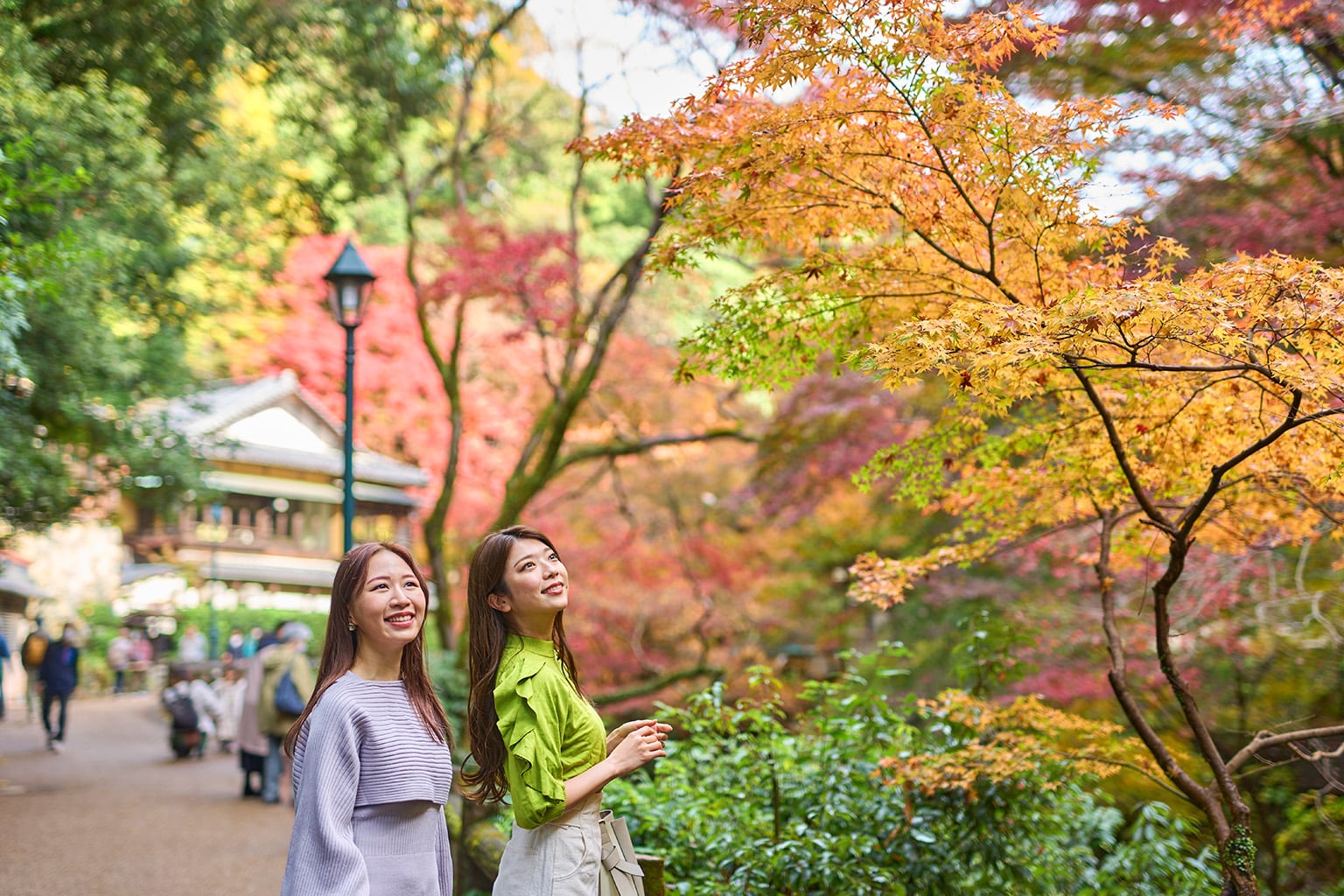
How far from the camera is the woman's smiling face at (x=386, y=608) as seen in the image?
2699 millimetres

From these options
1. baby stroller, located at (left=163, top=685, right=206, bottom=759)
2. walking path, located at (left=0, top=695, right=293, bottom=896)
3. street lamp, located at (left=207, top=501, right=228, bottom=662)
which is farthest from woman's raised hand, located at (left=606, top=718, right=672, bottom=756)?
street lamp, located at (left=207, top=501, right=228, bottom=662)

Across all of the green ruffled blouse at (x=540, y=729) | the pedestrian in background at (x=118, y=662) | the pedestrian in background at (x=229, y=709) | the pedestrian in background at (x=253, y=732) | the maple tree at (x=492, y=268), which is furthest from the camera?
the pedestrian in background at (x=118, y=662)

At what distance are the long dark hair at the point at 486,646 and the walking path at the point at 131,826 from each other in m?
4.54

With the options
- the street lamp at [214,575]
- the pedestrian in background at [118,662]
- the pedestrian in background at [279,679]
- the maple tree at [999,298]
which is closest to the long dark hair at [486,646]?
the maple tree at [999,298]

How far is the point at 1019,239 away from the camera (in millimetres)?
3885

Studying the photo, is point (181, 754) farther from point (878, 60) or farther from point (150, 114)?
point (878, 60)

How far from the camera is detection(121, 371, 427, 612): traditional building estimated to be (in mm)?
24594

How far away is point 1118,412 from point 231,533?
2556 centimetres

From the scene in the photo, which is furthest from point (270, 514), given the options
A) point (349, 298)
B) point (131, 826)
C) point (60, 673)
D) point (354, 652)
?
point (354, 652)

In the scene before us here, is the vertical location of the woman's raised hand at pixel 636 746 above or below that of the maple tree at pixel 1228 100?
below

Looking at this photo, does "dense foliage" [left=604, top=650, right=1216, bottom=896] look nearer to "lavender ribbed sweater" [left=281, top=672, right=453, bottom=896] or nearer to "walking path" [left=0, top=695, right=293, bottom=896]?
"lavender ribbed sweater" [left=281, top=672, right=453, bottom=896]

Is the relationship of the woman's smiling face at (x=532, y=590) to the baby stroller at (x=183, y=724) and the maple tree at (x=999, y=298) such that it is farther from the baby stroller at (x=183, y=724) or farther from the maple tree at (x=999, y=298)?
the baby stroller at (x=183, y=724)

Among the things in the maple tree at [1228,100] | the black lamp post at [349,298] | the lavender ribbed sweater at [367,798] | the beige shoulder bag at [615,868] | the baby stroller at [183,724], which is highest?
the maple tree at [1228,100]

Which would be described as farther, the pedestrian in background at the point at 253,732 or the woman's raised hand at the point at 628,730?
the pedestrian in background at the point at 253,732
